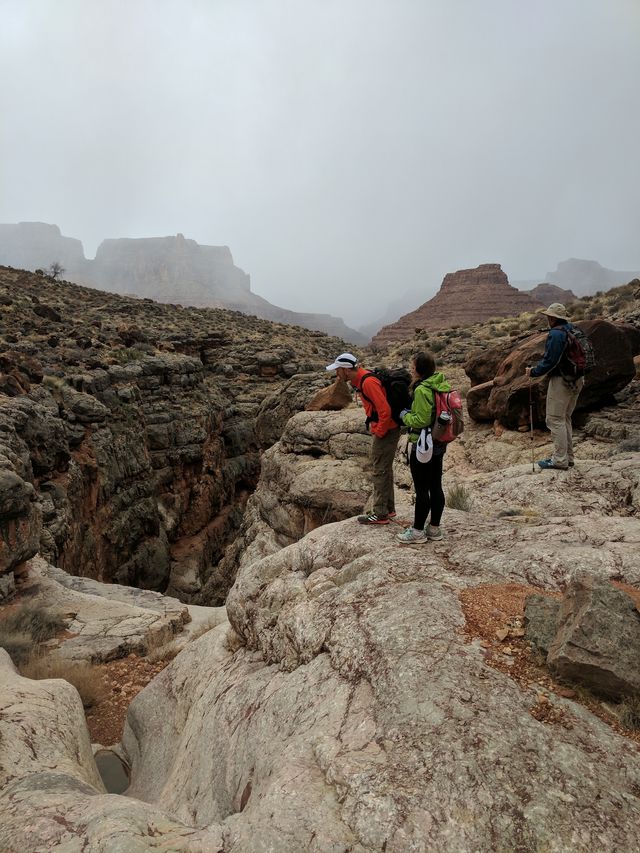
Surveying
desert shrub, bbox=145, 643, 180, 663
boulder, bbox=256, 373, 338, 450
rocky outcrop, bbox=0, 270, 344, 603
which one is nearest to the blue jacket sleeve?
desert shrub, bbox=145, 643, 180, 663

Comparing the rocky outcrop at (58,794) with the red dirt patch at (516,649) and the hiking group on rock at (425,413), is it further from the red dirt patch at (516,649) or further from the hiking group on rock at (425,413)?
the hiking group on rock at (425,413)

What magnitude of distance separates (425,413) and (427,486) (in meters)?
0.81

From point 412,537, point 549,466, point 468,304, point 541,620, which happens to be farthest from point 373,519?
point 468,304

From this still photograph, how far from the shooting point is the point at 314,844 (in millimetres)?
Result: 2084

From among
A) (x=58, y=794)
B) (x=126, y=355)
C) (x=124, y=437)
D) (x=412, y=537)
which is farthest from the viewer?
(x=126, y=355)

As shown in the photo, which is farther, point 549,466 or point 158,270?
point 158,270

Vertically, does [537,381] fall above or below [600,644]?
above

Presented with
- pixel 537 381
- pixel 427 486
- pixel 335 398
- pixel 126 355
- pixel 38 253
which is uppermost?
pixel 38 253

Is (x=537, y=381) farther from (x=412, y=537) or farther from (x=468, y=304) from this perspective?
(x=468, y=304)

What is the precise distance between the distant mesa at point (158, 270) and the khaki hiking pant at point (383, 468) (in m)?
145

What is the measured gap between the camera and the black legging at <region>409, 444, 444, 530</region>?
→ 4699 mm

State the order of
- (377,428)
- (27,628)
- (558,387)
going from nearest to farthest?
(377,428)
(558,387)
(27,628)

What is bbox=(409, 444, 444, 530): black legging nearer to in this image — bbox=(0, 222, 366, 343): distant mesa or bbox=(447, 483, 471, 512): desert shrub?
bbox=(447, 483, 471, 512): desert shrub

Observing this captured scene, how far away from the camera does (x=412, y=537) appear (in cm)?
505
